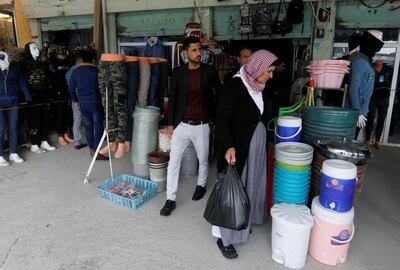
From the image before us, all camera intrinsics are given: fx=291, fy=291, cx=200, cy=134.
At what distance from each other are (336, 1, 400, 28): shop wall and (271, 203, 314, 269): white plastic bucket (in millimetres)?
4160

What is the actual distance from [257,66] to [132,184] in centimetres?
206

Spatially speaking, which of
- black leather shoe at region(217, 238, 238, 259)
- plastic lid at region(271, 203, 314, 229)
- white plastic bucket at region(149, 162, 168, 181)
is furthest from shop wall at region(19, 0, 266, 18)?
black leather shoe at region(217, 238, 238, 259)

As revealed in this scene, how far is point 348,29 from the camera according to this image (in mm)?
5062

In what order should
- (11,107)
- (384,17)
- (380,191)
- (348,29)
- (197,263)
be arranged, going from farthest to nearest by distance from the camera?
(348,29), (384,17), (11,107), (380,191), (197,263)

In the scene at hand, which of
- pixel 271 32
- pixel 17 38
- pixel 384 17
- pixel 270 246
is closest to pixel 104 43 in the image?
pixel 17 38

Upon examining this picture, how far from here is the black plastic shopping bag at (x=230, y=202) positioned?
6.50 feet

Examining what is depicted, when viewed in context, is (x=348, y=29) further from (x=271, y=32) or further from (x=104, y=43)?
(x=104, y=43)

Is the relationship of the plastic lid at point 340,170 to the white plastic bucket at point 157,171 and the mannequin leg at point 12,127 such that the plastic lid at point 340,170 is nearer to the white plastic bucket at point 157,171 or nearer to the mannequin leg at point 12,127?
the white plastic bucket at point 157,171

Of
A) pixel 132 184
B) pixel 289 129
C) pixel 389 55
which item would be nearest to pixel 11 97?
pixel 132 184

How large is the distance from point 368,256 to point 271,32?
157 inches

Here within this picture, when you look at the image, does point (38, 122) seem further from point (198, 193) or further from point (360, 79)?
point (360, 79)

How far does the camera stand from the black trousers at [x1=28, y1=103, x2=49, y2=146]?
14.9ft

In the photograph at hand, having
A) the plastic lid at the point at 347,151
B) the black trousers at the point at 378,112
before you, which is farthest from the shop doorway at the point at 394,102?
the plastic lid at the point at 347,151

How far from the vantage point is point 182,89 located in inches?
107
